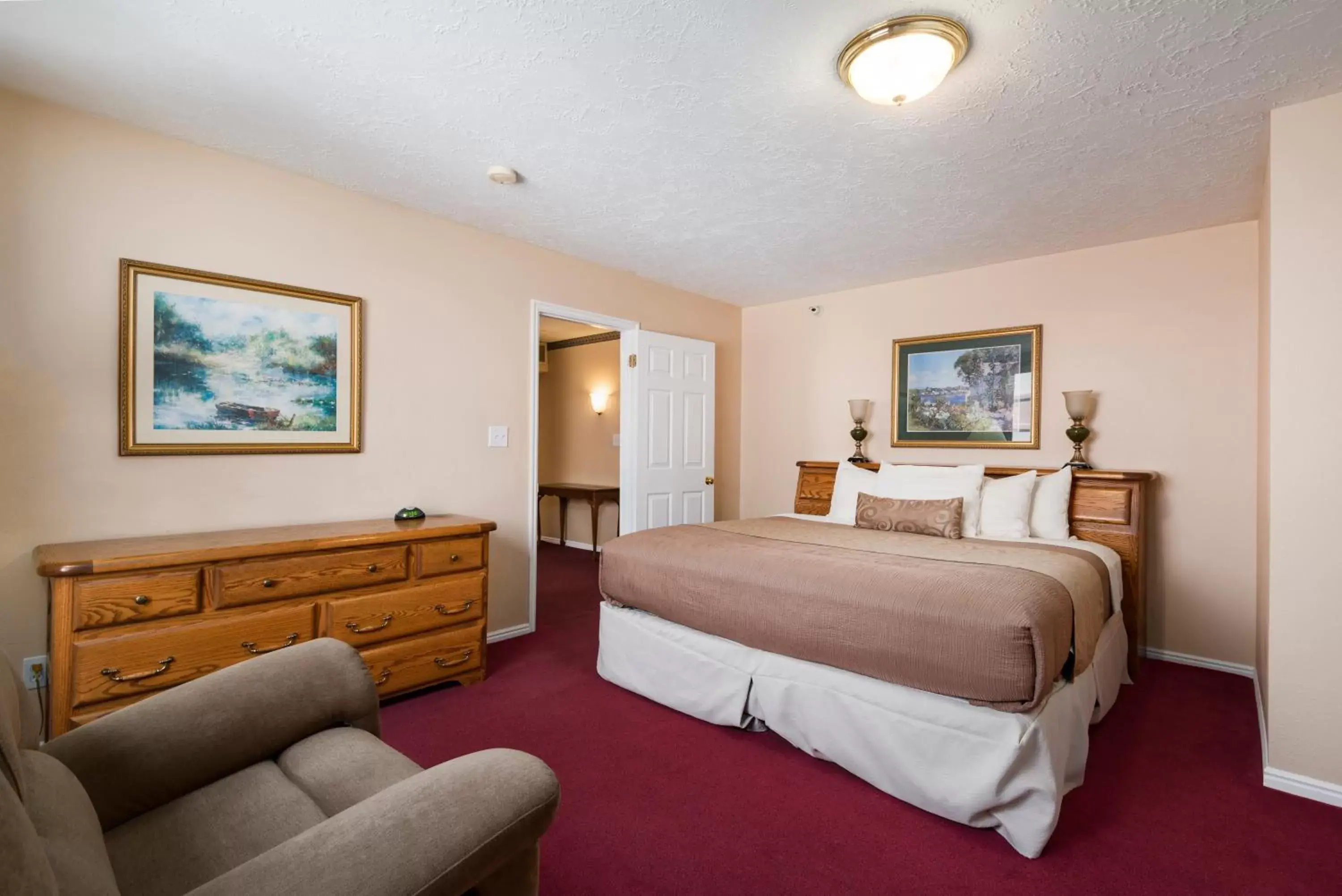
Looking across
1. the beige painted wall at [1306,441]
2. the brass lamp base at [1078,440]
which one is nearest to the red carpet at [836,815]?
the beige painted wall at [1306,441]

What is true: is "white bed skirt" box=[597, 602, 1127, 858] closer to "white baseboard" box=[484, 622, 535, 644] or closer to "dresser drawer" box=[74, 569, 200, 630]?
"white baseboard" box=[484, 622, 535, 644]

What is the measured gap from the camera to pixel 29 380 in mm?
→ 2314

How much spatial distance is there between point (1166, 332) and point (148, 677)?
5199 millimetres

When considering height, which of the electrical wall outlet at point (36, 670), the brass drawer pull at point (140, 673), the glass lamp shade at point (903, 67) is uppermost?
the glass lamp shade at point (903, 67)

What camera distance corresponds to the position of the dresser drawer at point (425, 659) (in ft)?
9.14

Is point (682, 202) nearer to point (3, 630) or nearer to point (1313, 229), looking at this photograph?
point (1313, 229)

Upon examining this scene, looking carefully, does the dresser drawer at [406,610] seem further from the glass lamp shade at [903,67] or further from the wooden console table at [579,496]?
the wooden console table at [579,496]

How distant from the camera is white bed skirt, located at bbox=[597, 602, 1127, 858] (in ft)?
6.15

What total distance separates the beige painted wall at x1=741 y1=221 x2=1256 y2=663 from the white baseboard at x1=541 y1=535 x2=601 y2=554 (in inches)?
151

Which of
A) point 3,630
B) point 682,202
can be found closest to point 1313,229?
point 682,202

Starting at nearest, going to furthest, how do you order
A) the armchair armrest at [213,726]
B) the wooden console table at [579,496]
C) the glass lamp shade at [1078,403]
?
the armchair armrest at [213,726] < the glass lamp shade at [1078,403] < the wooden console table at [579,496]

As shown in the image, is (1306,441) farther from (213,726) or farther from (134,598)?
(134,598)

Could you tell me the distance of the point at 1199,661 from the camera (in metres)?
3.48

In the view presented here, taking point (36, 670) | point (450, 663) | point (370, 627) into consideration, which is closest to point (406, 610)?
point (370, 627)
